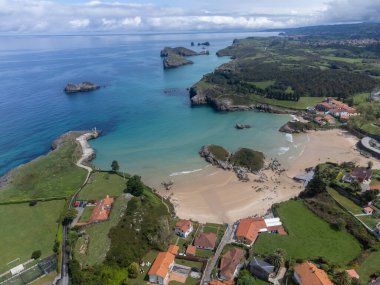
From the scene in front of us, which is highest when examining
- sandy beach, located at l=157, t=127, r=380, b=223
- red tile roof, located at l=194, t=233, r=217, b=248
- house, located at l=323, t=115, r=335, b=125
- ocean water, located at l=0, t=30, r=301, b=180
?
red tile roof, located at l=194, t=233, r=217, b=248

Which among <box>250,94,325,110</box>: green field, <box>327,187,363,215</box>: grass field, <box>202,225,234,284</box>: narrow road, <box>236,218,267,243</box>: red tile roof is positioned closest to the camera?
<box>202,225,234,284</box>: narrow road

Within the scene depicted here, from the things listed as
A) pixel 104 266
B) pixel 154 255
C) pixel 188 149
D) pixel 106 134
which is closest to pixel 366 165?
pixel 188 149

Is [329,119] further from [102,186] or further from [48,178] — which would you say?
[48,178]

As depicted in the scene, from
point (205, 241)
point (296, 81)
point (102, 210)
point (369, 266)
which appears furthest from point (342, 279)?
point (296, 81)

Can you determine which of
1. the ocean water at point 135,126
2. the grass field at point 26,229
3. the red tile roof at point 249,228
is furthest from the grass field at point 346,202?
the grass field at point 26,229

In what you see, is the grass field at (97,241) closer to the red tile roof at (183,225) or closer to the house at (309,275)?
the red tile roof at (183,225)

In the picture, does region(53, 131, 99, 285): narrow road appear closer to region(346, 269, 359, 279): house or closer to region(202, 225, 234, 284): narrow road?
region(202, 225, 234, 284): narrow road

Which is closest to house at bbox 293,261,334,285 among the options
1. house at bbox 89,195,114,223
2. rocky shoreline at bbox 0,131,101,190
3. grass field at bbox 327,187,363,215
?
grass field at bbox 327,187,363,215
